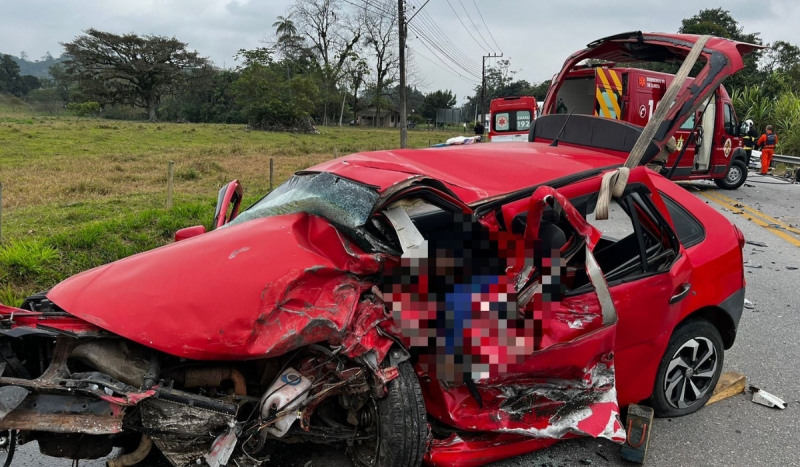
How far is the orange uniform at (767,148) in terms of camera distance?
17781mm

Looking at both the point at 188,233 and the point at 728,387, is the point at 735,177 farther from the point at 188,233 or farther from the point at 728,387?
the point at 188,233

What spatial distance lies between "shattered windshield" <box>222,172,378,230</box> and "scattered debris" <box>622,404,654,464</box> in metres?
1.88

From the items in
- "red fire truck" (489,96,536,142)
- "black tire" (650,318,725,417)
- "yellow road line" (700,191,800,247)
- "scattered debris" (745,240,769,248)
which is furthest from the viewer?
"red fire truck" (489,96,536,142)

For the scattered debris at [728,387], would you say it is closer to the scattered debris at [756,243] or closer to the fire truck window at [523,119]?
the scattered debris at [756,243]

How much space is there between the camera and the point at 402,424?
7.57ft

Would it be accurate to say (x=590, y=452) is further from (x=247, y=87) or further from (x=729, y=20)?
(x=729, y=20)

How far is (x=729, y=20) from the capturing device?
43.4 meters

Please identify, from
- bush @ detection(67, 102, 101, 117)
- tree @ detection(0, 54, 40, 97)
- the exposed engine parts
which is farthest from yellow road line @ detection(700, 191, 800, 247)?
tree @ detection(0, 54, 40, 97)

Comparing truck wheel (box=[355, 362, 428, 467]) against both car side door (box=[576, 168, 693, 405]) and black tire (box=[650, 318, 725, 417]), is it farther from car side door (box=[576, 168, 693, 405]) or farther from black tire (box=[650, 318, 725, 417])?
black tire (box=[650, 318, 725, 417])

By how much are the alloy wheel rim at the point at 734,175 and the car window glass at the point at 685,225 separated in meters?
12.2

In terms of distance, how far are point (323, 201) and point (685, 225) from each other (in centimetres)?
230

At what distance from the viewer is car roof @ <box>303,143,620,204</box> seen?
9.75ft

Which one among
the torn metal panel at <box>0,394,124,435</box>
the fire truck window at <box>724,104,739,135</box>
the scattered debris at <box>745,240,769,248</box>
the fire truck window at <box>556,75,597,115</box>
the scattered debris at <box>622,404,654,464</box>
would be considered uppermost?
the fire truck window at <box>556,75,597,115</box>

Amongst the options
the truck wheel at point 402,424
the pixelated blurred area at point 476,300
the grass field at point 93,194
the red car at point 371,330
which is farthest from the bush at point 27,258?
the truck wheel at point 402,424
